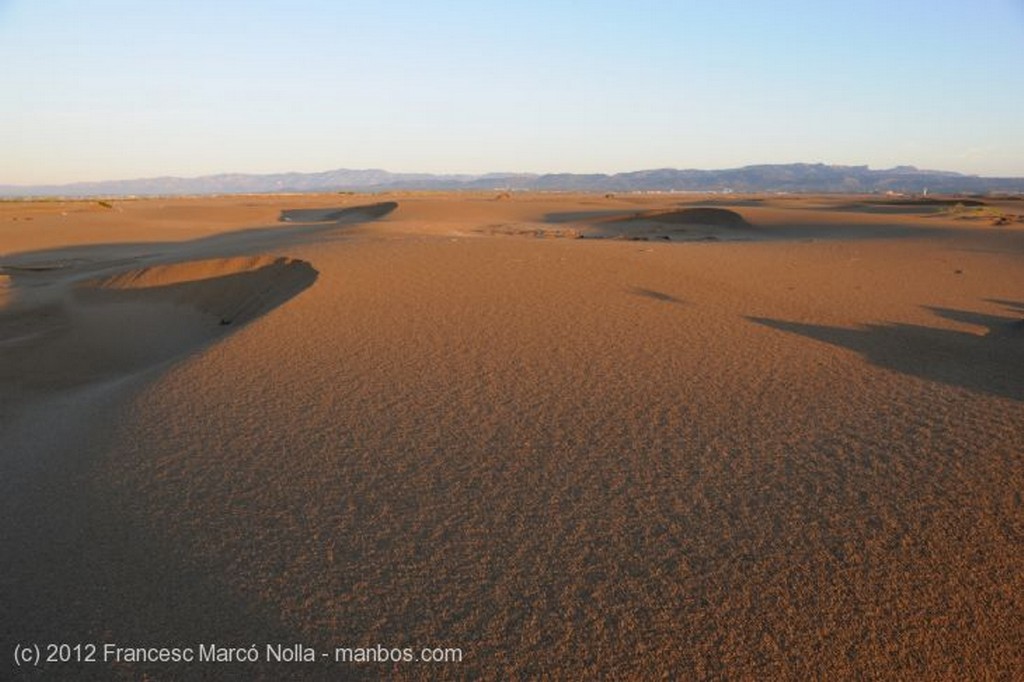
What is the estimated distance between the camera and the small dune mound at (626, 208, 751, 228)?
20.9 m

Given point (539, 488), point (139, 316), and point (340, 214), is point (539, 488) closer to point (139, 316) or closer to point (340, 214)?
point (139, 316)

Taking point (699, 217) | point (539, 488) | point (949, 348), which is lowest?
point (539, 488)

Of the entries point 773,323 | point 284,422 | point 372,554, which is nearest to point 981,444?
point 773,323

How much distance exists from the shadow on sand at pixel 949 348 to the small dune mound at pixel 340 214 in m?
21.8

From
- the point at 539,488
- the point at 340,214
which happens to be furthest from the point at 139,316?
the point at 340,214

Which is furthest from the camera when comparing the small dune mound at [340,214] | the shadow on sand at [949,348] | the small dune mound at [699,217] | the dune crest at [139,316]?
the small dune mound at [340,214]

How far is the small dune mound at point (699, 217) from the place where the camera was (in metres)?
20.9

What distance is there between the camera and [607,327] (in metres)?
5.93

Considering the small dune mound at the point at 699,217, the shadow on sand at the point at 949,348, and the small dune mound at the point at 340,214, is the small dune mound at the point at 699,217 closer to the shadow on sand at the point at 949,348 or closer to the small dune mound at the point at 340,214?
the small dune mound at the point at 340,214

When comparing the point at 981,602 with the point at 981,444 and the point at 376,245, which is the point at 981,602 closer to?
A: the point at 981,444

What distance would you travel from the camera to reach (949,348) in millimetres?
5426

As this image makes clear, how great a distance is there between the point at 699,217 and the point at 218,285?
1659cm

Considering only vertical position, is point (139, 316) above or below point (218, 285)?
below

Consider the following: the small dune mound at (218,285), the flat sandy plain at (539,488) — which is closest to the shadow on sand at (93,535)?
the flat sandy plain at (539,488)
